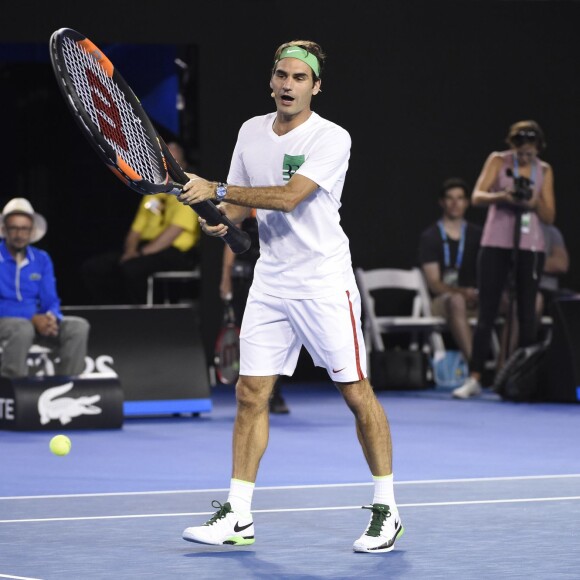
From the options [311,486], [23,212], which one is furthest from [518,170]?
[311,486]

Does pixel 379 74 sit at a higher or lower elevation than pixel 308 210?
higher

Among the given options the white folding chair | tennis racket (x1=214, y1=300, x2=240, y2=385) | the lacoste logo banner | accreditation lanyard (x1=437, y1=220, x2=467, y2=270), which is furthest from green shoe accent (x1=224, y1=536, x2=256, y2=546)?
accreditation lanyard (x1=437, y1=220, x2=467, y2=270)

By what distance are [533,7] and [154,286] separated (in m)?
4.33

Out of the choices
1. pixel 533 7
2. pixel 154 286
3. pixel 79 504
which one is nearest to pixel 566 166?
pixel 533 7

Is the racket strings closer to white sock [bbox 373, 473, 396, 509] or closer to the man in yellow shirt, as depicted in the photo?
white sock [bbox 373, 473, 396, 509]

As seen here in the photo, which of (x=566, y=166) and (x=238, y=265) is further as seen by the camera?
(x=566, y=166)

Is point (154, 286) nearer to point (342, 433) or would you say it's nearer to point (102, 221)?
point (102, 221)

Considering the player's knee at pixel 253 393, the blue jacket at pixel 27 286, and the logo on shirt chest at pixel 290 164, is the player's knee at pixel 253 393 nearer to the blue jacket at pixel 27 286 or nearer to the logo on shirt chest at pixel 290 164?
the logo on shirt chest at pixel 290 164

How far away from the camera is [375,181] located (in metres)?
13.8

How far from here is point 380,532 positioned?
5254mm

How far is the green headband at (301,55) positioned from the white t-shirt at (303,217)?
189 mm

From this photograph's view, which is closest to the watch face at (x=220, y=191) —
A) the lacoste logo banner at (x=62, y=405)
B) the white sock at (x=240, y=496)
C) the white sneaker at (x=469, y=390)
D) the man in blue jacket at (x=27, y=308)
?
the white sock at (x=240, y=496)

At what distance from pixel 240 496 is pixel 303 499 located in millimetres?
1203

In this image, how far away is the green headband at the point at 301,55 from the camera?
5371mm
